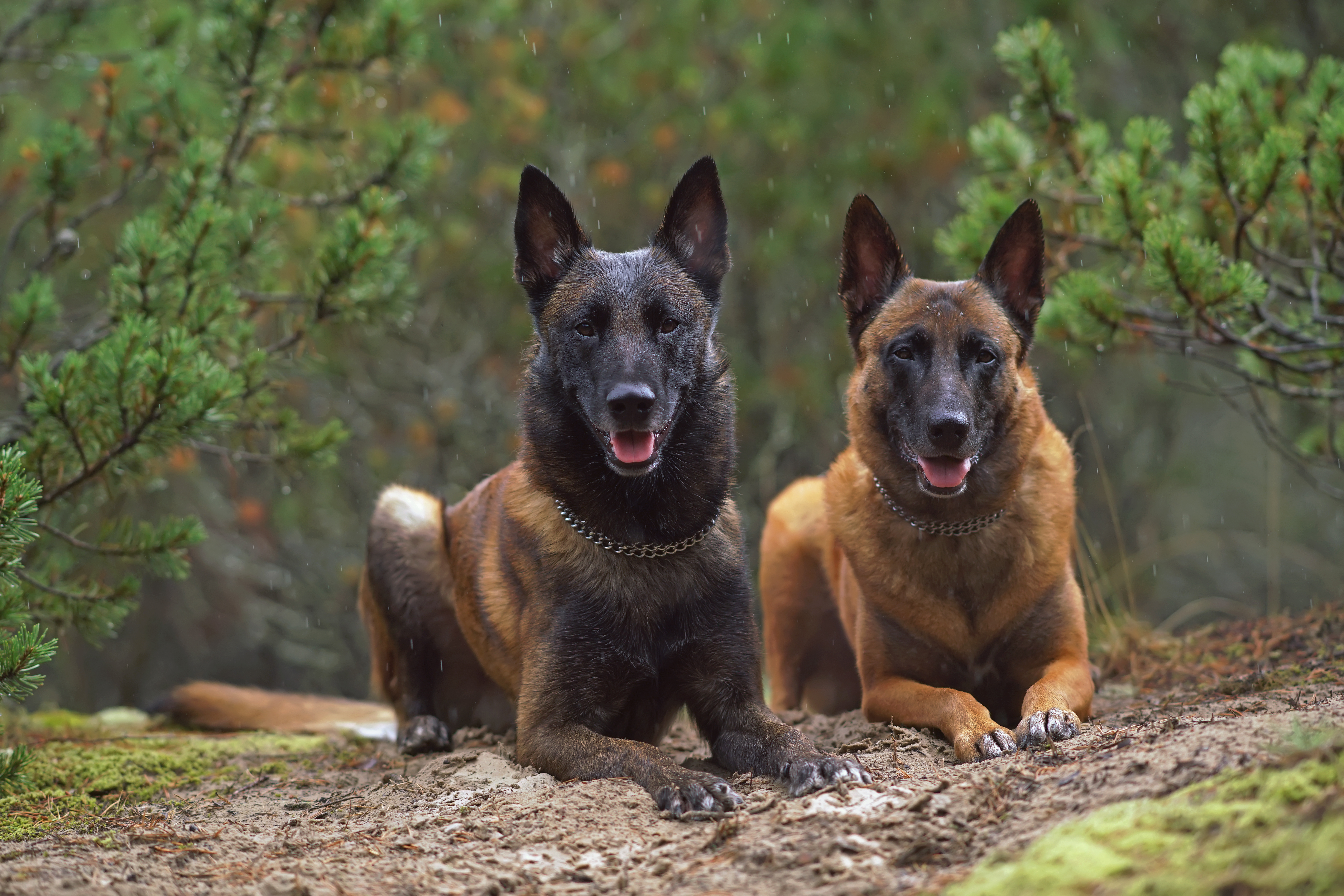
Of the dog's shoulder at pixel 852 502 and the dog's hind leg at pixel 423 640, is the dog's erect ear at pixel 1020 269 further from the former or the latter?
the dog's hind leg at pixel 423 640

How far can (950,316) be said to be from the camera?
4480mm

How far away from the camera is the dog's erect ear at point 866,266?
15.9ft

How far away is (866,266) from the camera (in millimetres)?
4922

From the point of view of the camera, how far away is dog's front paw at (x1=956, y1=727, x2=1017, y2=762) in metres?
3.70

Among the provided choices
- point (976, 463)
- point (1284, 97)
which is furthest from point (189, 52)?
point (1284, 97)

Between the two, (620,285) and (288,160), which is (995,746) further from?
(288,160)

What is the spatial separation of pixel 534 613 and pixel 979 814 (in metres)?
1.88

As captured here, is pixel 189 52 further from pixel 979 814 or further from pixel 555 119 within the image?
pixel 979 814

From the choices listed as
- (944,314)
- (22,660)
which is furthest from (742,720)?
(22,660)

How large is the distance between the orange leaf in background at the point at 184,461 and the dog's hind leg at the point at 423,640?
192cm

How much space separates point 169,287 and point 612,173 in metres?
5.63

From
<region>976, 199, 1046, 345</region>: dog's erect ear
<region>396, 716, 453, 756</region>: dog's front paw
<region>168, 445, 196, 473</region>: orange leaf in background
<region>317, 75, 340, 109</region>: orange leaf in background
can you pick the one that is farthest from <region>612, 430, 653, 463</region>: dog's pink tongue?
<region>317, 75, 340, 109</region>: orange leaf in background

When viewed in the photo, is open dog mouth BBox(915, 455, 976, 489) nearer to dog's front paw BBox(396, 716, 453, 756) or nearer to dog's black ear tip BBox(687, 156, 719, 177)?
dog's black ear tip BBox(687, 156, 719, 177)

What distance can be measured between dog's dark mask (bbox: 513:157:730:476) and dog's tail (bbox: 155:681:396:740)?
8.59ft
